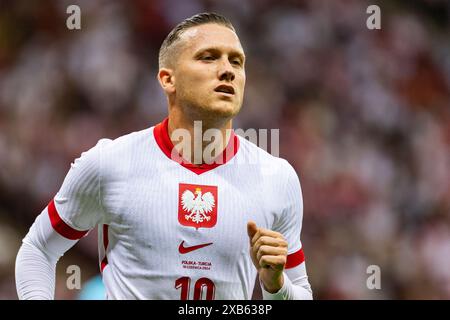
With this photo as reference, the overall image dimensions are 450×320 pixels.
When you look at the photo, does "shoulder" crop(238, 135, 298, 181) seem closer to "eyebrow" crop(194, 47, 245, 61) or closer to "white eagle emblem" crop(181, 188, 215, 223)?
"white eagle emblem" crop(181, 188, 215, 223)

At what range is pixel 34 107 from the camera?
20.5 ft

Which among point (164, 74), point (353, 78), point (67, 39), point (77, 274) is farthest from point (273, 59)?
point (164, 74)

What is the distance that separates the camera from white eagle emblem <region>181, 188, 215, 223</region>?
320cm

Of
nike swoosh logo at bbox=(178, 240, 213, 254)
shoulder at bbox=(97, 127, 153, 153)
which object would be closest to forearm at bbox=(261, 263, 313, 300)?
nike swoosh logo at bbox=(178, 240, 213, 254)

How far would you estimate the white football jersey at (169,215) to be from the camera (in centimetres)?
315

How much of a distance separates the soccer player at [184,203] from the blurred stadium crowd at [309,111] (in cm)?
238

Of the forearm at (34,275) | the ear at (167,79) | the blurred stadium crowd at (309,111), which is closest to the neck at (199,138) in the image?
the ear at (167,79)

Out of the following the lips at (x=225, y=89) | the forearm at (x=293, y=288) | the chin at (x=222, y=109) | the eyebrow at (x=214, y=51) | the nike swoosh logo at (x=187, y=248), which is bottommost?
the forearm at (x=293, y=288)

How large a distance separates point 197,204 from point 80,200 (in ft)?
1.64

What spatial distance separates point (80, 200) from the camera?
3.26 m

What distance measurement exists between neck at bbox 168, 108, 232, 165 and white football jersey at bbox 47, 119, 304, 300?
4 cm

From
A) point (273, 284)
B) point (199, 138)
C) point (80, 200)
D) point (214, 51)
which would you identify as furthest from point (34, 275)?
point (214, 51)

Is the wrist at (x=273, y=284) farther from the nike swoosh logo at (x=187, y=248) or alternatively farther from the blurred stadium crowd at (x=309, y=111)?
the blurred stadium crowd at (x=309, y=111)
